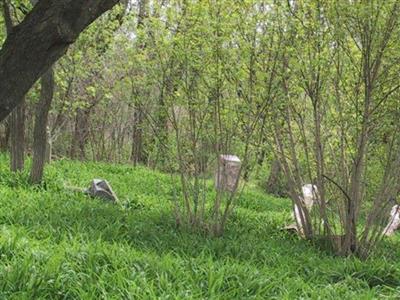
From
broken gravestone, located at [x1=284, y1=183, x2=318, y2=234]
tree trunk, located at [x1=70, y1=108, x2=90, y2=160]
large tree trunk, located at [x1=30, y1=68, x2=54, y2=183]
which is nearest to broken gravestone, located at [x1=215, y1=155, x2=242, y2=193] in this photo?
broken gravestone, located at [x1=284, y1=183, x2=318, y2=234]

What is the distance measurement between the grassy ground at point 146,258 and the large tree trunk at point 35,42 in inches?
54.9

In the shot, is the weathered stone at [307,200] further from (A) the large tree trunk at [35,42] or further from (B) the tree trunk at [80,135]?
(B) the tree trunk at [80,135]

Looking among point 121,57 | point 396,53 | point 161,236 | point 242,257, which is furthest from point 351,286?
point 121,57

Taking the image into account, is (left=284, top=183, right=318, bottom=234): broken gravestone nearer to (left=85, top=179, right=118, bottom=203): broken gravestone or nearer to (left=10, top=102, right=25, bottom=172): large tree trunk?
(left=85, top=179, right=118, bottom=203): broken gravestone

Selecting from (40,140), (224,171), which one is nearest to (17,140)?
(40,140)

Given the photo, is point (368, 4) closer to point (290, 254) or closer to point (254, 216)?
point (290, 254)

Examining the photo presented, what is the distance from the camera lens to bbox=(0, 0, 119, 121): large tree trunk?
2668 millimetres

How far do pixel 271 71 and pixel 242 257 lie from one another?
2.15m

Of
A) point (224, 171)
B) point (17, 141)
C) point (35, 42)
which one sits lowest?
point (224, 171)

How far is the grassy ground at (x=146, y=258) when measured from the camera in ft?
12.1

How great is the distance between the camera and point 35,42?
2656 millimetres

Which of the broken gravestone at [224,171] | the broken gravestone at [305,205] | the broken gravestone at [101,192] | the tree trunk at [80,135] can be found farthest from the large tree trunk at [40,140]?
the tree trunk at [80,135]

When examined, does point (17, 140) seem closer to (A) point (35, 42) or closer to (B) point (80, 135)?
(A) point (35, 42)

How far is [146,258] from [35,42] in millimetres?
2159
